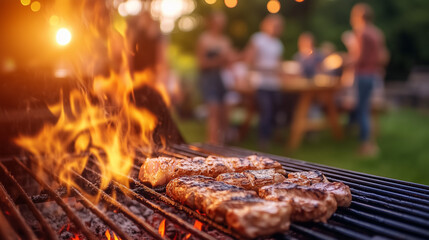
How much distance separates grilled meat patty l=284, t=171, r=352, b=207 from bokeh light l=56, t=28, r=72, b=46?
3492mm

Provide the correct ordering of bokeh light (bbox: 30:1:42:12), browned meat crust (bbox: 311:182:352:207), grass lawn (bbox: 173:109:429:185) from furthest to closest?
grass lawn (bbox: 173:109:429:185) → bokeh light (bbox: 30:1:42:12) → browned meat crust (bbox: 311:182:352:207)

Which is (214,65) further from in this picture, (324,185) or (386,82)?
(386,82)

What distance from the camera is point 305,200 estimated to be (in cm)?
206

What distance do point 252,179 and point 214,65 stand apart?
5.65 m

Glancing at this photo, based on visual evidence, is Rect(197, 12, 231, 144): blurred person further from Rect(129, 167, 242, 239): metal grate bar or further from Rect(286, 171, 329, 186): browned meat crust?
Rect(129, 167, 242, 239): metal grate bar

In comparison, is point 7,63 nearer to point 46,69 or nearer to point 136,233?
point 46,69

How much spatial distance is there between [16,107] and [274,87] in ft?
18.3

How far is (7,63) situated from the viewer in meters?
5.53

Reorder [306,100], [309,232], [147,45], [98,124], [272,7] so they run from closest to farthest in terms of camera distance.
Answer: [309,232] → [98,124] → [147,45] → [306,100] → [272,7]

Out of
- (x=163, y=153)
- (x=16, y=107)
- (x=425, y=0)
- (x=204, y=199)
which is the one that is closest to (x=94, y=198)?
(x=163, y=153)

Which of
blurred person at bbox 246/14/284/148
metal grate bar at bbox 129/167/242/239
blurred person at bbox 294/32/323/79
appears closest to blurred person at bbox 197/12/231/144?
blurred person at bbox 246/14/284/148

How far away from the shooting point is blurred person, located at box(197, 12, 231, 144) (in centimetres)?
790

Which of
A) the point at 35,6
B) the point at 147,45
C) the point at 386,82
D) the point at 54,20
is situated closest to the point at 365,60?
the point at 147,45

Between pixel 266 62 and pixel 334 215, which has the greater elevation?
pixel 266 62
